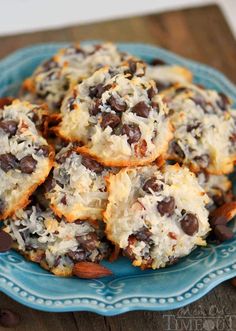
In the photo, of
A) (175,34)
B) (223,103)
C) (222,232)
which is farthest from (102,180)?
(175,34)

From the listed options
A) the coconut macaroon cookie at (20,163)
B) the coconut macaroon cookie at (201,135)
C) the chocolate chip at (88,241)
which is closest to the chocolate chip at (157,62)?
the coconut macaroon cookie at (201,135)

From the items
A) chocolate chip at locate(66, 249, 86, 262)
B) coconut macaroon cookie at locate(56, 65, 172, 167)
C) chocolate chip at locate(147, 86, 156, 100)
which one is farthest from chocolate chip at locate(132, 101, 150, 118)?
chocolate chip at locate(66, 249, 86, 262)

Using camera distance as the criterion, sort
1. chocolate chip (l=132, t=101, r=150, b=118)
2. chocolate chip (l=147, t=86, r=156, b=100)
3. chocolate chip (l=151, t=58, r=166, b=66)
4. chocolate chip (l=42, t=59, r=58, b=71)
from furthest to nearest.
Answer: chocolate chip (l=151, t=58, r=166, b=66), chocolate chip (l=42, t=59, r=58, b=71), chocolate chip (l=147, t=86, r=156, b=100), chocolate chip (l=132, t=101, r=150, b=118)

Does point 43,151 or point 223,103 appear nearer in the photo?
point 43,151

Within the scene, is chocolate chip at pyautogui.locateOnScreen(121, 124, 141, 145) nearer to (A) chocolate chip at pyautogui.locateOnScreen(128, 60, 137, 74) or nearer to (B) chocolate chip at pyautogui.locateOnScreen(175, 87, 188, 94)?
(A) chocolate chip at pyautogui.locateOnScreen(128, 60, 137, 74)

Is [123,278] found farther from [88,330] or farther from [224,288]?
[224,288]

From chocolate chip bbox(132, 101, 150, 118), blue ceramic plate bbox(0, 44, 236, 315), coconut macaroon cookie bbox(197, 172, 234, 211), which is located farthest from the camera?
coconut macaroon cookie bbox(197, 172, 234, 211)

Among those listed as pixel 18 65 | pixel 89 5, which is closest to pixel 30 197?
pixel 18 65

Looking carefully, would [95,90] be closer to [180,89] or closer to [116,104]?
[116,104]
